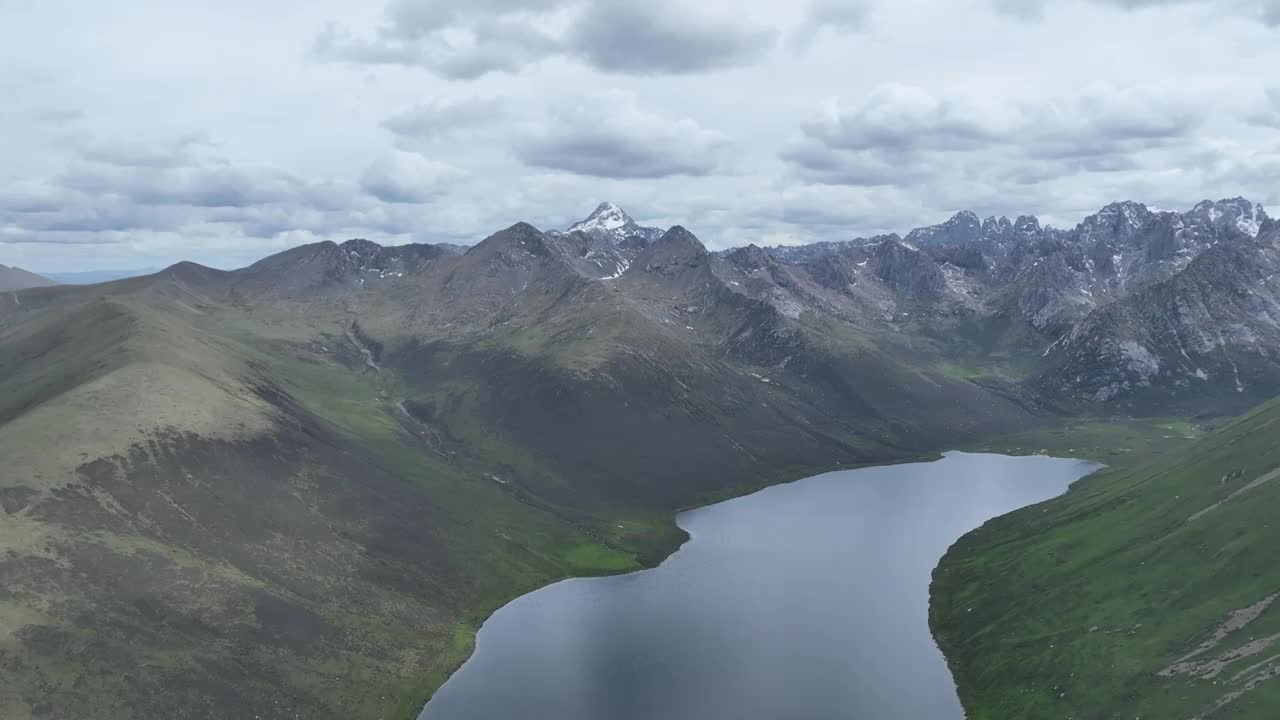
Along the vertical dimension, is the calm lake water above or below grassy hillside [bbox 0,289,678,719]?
below

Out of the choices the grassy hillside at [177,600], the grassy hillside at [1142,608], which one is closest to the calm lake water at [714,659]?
the grassy hillside at [1142,608]

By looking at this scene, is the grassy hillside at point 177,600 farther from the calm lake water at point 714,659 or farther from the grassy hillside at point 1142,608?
the grassy hillside at point 1142,608

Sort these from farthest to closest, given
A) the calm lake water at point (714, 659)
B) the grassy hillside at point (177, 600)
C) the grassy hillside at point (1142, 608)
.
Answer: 1. the calm lake water at point (714, 659)
2. the grassy hillside at point (177, 600)
3. the grassy hillside at point (1142, 608)

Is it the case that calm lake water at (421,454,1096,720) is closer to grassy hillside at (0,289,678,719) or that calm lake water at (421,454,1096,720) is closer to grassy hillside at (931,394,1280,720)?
grassy hillside at (931,394,1280,720)

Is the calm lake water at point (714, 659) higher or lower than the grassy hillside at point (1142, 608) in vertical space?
lower

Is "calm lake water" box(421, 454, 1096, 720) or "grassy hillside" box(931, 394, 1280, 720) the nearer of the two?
"grassy hillside" box(931, 394, 1280, 720)

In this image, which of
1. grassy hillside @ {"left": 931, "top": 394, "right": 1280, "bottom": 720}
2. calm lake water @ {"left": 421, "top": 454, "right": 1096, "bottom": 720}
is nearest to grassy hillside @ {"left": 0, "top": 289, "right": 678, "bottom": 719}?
calm lake water @ {"left": 421, "top": 454, "right": 1096, "bottom": 720}

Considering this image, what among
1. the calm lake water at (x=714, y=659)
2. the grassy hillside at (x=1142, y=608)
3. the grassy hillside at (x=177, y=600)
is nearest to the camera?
the grassy hillside at (x=1142, y=608)

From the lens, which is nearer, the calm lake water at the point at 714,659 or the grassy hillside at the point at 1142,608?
the grassy hillside at the point at 1142,608

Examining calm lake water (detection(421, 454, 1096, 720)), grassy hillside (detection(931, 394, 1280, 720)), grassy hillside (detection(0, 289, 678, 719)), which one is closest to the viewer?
grassy hillside (detection(931, 394, 1280, 720))
